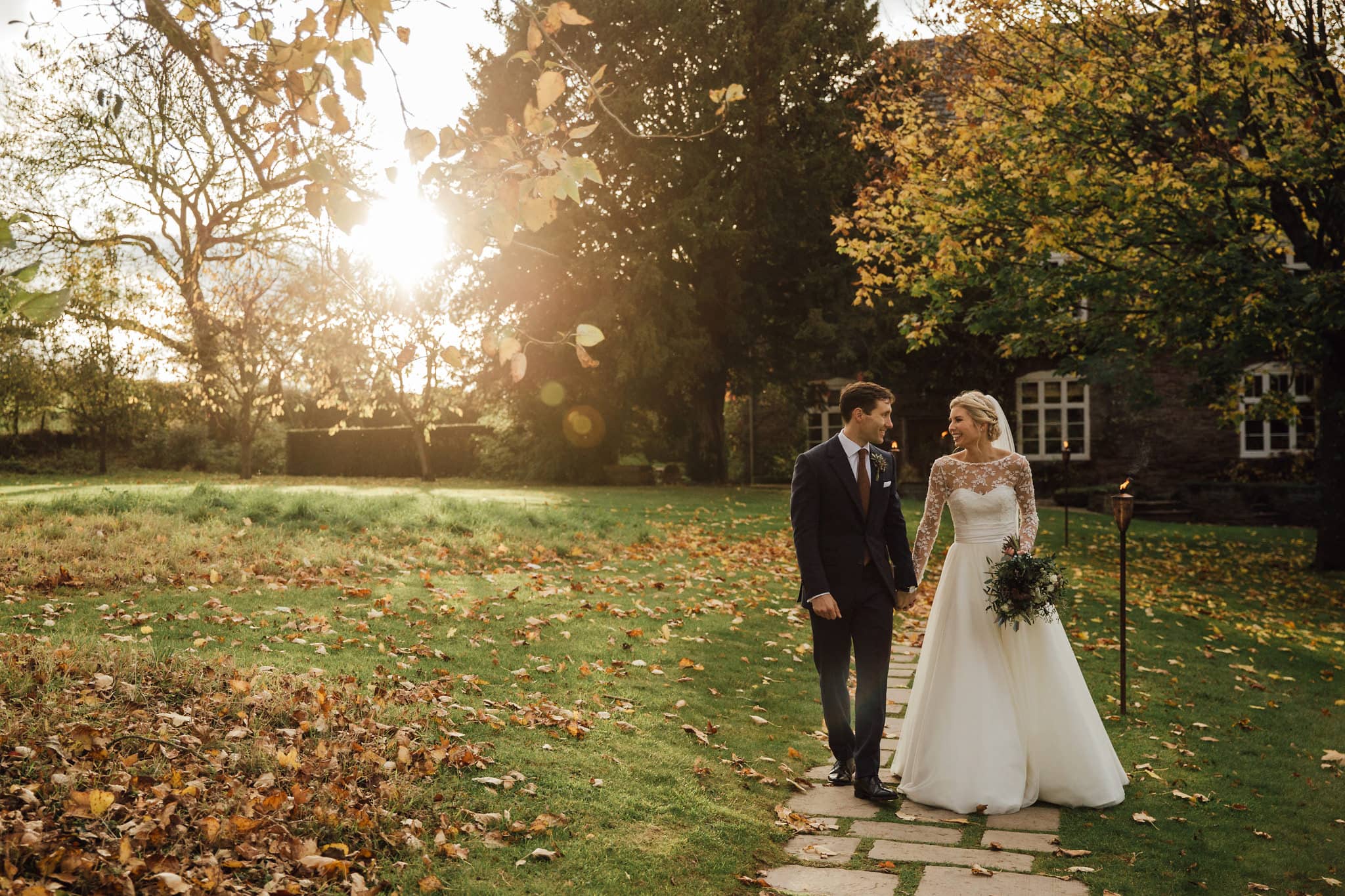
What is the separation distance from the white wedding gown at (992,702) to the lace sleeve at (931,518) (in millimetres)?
36

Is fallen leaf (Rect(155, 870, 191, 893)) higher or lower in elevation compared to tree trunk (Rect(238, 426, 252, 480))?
lower

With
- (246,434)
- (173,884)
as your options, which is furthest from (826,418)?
(173,884)

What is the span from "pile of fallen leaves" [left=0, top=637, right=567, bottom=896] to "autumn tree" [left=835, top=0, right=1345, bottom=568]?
12.2 m

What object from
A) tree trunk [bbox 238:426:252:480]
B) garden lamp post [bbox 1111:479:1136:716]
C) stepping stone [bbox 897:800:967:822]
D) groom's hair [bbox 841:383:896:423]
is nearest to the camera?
stepping stone [bbox 897:800:967:822]

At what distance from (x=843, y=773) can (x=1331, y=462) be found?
14.1 metres

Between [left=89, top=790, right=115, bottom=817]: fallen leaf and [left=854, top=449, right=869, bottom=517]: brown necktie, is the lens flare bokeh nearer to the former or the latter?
[left=854, top=449, right=869, bottom=517]: brown necktie

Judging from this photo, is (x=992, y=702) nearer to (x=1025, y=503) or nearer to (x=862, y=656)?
(x=862, y=656)

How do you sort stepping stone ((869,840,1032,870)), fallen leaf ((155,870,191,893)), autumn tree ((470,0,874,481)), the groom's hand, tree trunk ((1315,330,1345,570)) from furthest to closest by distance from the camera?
autumn tree ((470,0,874,481)) → tree trunk ((1315,330,1345,570)) → the groom's hand → stepping stone ((869,840,1032,870)) → fallen leaf ((155,870,191,893))

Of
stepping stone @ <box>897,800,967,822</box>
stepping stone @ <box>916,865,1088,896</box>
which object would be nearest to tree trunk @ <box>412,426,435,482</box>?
stepping stone @ <box>897,800,967,822</box>

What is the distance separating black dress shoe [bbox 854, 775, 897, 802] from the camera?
5.92 metres

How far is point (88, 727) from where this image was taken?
4754 mm

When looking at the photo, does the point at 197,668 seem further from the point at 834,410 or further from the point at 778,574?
the point at 834,410

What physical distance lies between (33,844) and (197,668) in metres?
2.26

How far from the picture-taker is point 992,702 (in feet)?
19.3
